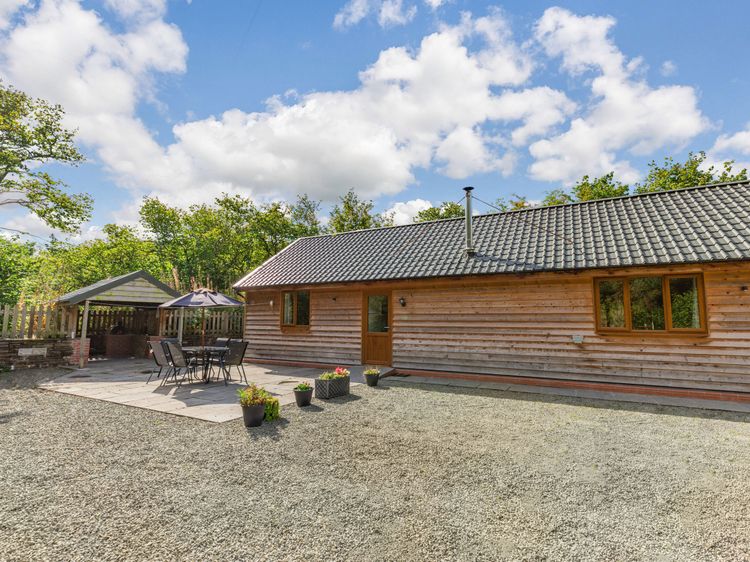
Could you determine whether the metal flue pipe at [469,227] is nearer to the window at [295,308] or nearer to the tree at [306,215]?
the window at [295,308]

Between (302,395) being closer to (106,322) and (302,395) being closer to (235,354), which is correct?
(235,354)

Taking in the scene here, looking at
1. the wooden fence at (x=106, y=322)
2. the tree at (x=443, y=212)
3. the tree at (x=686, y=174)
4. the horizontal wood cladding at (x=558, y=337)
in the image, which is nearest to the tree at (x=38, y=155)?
the wooden fence at (x=106, y=322)

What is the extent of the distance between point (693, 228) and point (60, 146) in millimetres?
25051

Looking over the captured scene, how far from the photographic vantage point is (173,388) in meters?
9.17

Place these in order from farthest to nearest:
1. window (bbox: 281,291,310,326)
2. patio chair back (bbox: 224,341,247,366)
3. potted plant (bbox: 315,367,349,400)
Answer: window (bbox: 281,291,310,326) → patio chair back (bbox: 224,341,247,366) → potted plant (bbox: 315,367,349,400)

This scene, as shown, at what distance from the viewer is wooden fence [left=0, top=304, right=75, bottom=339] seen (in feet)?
37.7

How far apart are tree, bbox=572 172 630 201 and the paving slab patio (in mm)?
24318

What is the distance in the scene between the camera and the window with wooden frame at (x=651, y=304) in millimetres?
8484

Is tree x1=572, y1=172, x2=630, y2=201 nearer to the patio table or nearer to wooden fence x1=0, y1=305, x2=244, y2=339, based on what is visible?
wooden fence x1=0, y1=305, x2=244, y2=339

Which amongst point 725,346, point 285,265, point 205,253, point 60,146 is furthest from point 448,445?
point 205,253

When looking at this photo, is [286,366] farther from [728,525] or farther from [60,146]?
[60,146]

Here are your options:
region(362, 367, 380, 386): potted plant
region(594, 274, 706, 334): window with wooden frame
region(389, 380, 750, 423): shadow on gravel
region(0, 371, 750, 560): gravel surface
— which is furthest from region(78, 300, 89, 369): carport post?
region(594, 274, 706, 334): window with wooden frame

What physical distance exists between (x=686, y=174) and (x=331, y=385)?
29072 mm

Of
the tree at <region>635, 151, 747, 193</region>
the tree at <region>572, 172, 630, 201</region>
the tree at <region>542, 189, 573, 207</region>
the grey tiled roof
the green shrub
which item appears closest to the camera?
the green shrub
